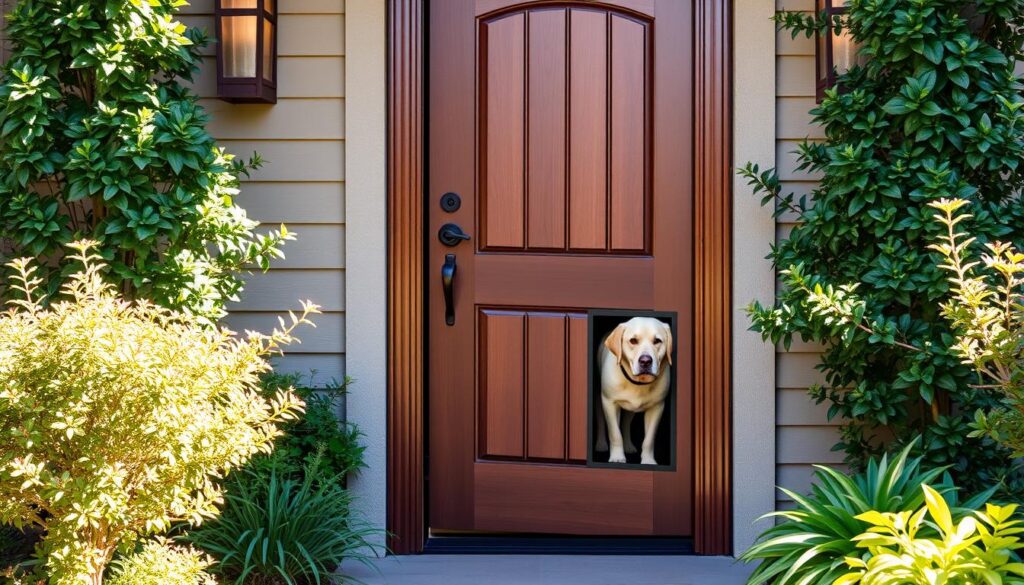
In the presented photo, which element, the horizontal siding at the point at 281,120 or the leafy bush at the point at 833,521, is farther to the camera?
the horizontal siding at the point at 281,120

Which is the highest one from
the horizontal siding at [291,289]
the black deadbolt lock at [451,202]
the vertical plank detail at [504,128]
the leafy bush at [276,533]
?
the vertical plank detail at [504,128]

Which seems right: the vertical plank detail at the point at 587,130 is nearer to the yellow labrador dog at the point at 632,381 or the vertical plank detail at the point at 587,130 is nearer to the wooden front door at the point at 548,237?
the wooden front door at the point at 548,237

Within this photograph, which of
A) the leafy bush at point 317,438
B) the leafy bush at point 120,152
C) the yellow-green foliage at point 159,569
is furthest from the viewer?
the leafy bush at point 317,438

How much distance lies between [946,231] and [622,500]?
4.84ft

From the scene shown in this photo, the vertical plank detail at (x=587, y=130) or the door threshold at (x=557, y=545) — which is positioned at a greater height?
the vertical plank detail at (x=587, y=130)

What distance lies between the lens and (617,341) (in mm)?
3717

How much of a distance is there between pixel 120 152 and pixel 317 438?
3.69 feet

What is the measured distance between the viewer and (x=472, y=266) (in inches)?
147

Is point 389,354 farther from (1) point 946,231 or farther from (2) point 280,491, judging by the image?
(1) point 946,231

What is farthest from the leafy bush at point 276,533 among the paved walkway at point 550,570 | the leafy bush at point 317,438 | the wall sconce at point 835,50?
the wall sconce at point 835,50

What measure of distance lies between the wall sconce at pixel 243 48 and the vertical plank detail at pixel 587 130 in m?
1.08

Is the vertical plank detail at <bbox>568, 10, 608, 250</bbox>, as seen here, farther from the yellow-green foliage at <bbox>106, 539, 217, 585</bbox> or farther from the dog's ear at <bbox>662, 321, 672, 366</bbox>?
the yellow-green foliage at <bbox>106, 539, 217, 585</bbox>

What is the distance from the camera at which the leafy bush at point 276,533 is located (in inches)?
120

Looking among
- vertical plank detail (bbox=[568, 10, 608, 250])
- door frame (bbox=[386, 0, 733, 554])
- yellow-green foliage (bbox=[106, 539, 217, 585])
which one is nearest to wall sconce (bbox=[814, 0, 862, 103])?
door frame (bbox=[386, 0, 733, 554])
